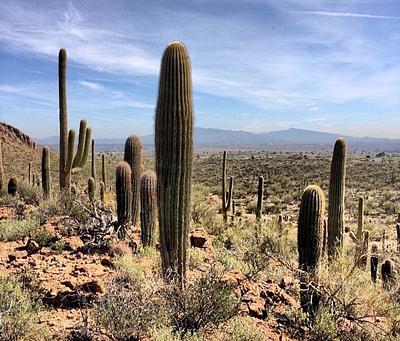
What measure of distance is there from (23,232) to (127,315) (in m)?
6.24

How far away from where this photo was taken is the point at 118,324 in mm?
5102

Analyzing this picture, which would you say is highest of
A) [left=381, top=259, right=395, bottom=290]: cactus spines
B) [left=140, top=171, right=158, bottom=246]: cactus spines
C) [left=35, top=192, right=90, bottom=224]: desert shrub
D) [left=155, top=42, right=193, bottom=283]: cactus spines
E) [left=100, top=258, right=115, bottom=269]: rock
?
[left=155, top=42, right=193, bottom=283]: cactus spines

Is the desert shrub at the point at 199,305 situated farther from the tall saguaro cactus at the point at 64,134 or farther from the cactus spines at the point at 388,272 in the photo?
the tall saguaro cactus at the point at 64,134

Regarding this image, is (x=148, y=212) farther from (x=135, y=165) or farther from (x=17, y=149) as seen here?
(x=17, y=149)

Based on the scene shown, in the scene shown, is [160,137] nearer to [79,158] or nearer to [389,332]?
[389,332]

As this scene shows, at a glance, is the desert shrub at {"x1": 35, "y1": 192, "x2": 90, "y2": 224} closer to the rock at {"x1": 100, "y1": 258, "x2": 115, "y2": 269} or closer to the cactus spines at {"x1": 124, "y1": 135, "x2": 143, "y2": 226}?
the cactus spines at {"x1": 124, "y1": 135, "x2": 143, "y2": 226}

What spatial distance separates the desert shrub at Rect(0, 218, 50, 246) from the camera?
9734 millimetres

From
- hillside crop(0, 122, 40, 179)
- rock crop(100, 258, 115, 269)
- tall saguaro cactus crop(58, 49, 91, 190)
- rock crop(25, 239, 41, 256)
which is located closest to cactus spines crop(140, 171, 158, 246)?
rock crop(100, 258, 115, 269)

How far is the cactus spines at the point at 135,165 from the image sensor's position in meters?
11.5

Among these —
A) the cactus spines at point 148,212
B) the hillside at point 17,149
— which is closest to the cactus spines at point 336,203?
the cactus spines at point 148,212

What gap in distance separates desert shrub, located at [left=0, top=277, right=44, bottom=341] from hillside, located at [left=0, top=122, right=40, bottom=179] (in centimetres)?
3598

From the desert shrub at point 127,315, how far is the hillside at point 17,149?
120 ft

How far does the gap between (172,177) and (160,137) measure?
62 centimetres

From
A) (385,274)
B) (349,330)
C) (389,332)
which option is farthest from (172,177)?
(385,274)
